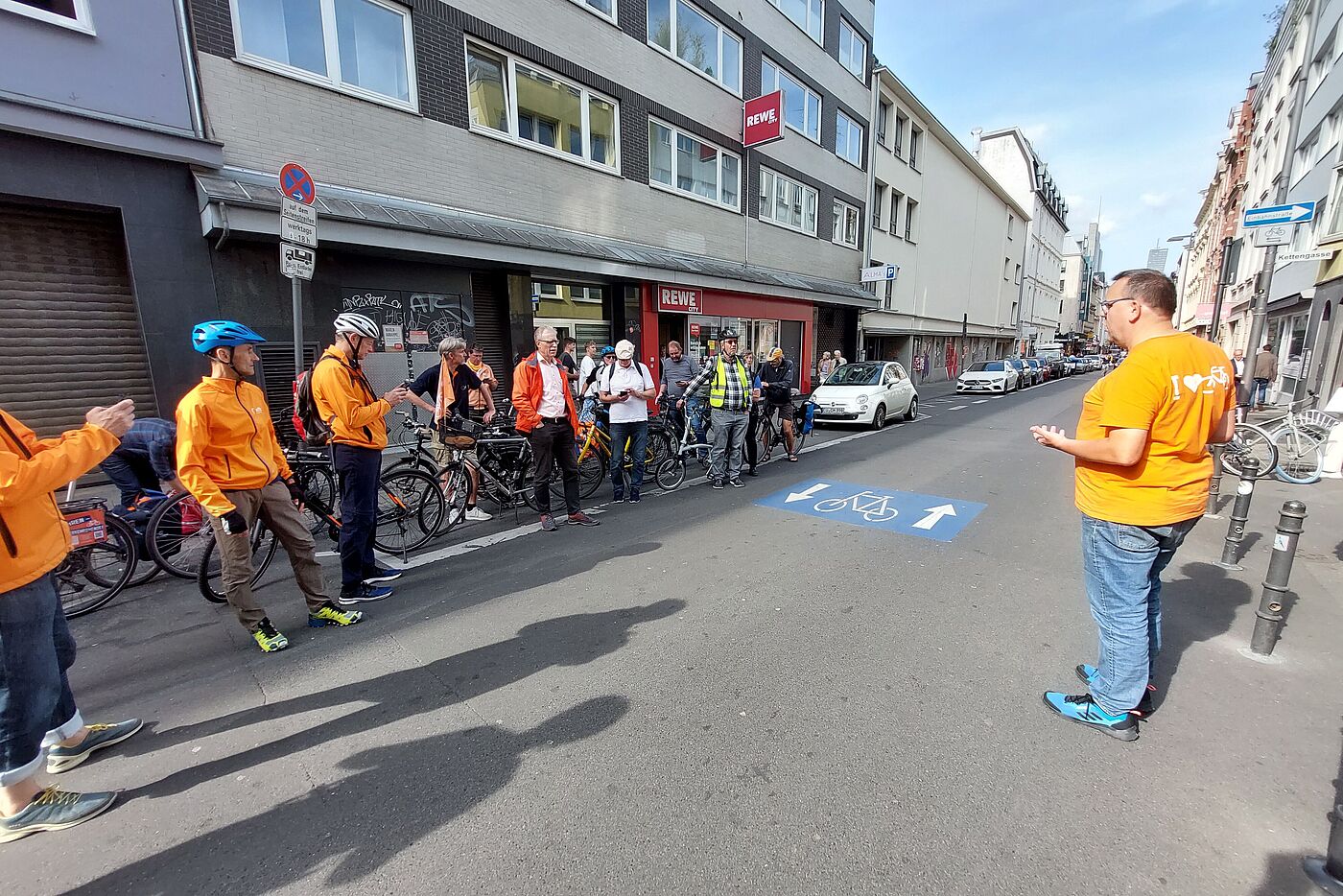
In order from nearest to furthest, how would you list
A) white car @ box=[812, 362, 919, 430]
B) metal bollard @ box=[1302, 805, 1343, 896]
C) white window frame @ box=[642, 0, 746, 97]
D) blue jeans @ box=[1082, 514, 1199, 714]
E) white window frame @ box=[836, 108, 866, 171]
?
metal bollard @ box=[1302, 805, 1343, 896]
blue jeans @ box=[1082, 514, 1199, 714]
white car @ box=[812, 362, 919, 430]
white window frame @ box=[642, 0, 746, 97]
white window frame @ box=[836, 108, 866, 171]

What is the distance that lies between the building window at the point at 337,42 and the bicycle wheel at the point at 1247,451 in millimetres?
13389

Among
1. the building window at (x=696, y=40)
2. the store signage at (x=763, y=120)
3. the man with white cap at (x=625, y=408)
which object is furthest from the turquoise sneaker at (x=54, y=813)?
the store signage at (x=763, y=120)

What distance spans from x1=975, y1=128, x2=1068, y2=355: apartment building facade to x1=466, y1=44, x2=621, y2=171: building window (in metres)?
43.0

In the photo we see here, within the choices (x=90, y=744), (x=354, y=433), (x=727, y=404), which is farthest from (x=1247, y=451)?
(x=90, y=744)

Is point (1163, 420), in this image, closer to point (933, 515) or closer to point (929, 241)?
point (933, 515)

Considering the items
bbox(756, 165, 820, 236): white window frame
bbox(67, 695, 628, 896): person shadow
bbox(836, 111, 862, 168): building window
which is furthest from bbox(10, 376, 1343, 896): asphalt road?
bbox(836, 111, 862, 168): building window

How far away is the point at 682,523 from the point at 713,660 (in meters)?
2.80

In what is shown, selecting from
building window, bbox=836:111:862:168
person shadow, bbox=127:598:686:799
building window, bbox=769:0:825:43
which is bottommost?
person shadow, bbox=127:598:686:799

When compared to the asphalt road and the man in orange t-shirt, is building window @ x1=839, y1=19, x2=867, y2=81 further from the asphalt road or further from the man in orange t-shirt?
the man in orange t-shirt

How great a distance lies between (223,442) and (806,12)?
865 inches

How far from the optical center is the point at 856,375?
13.9 metres

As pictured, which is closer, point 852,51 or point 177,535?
point 177,535

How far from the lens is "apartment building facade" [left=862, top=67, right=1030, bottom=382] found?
23875 mm

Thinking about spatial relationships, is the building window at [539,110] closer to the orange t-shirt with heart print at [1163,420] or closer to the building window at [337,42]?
the building window at [337,42]
